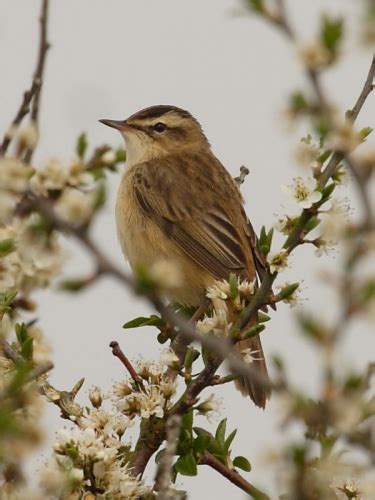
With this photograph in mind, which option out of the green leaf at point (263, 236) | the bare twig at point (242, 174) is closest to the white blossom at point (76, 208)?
the green leaf at point (263, 236)

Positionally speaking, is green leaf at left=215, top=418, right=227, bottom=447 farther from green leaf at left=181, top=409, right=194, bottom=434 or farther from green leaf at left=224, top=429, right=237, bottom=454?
green leaf at left=181, top=409, right=194, bottom=434

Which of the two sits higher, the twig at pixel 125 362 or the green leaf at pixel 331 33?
the green leaf at pixel 331 33

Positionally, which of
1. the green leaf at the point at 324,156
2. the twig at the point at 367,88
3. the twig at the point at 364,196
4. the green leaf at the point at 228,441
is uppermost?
the twig at the point at 367,88

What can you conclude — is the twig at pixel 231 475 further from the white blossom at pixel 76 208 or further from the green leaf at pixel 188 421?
the white blossom at pixel 76 208

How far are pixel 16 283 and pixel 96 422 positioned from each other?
932mm

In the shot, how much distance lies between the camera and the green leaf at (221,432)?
12.2ft

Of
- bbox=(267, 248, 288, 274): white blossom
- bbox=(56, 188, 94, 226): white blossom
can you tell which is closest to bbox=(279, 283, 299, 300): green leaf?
bbox=(267, 248, 288, 274): white blossom

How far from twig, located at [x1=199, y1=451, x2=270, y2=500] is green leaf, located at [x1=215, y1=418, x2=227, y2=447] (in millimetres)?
101

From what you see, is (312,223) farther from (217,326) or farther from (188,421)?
(188,421)

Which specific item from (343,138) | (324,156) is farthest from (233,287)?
(343,138)

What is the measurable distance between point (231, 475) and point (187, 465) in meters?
0.22

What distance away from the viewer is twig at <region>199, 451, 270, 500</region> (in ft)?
9.77

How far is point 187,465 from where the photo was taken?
3500mm

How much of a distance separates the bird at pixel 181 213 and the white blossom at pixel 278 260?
78.0 inches
